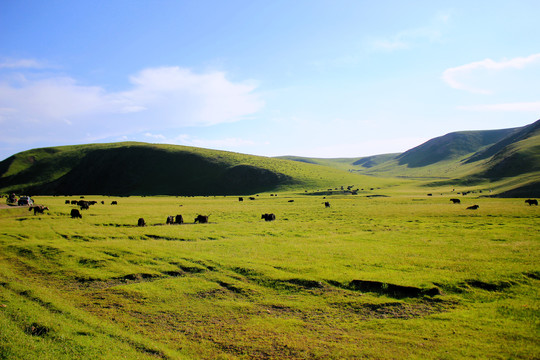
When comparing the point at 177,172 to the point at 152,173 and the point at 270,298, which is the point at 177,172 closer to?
the point at 152,173

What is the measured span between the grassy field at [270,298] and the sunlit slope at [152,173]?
11626cm

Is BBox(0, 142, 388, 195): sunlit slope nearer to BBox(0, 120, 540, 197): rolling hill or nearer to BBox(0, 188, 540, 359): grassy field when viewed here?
BBox(0, 120, 540, 197): rolling hill

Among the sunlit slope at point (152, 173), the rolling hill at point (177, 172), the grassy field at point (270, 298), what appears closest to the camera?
the grassy field at point (270, 298)

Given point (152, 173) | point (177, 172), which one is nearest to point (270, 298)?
point (177, 172)

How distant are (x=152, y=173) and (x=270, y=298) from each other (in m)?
166

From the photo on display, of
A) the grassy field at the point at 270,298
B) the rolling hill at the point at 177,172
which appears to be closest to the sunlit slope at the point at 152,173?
the rolling hill at the point at 177,172

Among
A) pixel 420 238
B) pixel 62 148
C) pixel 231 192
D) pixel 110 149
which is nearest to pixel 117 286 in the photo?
pixel 420 238

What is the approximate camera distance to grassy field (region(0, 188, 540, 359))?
9.06 metres

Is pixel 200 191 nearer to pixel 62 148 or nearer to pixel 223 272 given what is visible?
pixel 62 148

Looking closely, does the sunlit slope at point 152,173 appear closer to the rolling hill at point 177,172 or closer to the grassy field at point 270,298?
the rolling hill at point 177,172

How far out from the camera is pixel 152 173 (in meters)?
166

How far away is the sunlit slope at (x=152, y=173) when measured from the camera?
14962cm

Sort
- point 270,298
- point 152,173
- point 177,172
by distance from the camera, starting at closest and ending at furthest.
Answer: point 270,298
point 152,173
point 177,172

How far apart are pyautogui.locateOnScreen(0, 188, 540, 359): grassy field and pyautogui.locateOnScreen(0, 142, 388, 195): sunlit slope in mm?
116257
